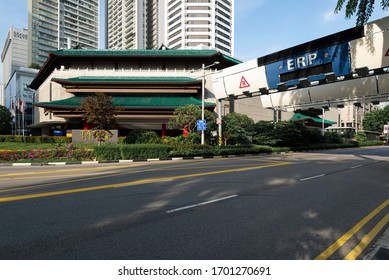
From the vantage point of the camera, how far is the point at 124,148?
19.2 m

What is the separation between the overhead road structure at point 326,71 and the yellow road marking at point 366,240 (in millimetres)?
12831

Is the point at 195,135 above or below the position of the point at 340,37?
below

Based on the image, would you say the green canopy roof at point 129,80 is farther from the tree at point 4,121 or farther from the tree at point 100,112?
the tree at point 4,121

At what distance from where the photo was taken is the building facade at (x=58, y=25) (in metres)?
114

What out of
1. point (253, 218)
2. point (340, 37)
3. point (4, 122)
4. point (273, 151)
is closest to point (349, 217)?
point (253, 218)

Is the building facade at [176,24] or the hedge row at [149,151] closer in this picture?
the hedge row at [149,151]

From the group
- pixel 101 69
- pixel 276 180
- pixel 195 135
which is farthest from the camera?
pixel 101 69

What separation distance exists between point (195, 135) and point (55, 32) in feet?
427

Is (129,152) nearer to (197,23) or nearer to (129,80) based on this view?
(129,80)

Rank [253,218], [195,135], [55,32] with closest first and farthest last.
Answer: [253,218] → [195,135] → [55,32]

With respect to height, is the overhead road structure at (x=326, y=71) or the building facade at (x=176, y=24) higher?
the building facade at (x=176, y=24)

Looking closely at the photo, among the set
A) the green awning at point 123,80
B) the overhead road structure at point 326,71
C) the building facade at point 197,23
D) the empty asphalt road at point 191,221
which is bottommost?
the empty asphalt road at point 191,221

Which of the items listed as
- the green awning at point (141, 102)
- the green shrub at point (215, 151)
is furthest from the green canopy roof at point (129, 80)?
the green shrub at point (215, 151)

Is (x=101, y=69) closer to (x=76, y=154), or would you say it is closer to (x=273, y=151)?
(x=76, y=154)
